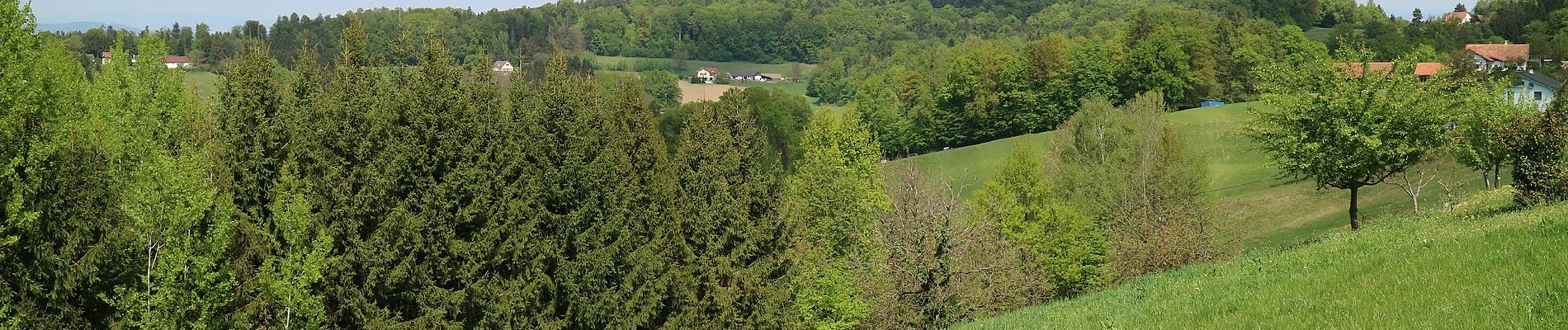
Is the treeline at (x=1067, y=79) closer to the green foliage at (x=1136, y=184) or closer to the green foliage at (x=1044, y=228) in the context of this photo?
the green foliage at (x=1136, y=184)

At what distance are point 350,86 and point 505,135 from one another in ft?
16.1

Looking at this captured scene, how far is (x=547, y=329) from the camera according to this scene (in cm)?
3112

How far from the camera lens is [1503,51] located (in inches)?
4496

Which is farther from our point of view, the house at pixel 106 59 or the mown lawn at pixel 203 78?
the mown lawn at pixel 203 78

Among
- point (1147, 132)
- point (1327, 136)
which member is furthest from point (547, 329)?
point (1147, 132)

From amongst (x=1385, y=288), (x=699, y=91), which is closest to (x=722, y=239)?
(x=1385, y=288)

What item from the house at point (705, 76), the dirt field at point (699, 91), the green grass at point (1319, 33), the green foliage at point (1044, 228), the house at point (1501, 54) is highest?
the green grass at point (1319, 33)

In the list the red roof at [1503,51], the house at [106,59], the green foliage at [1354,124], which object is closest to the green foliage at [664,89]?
the house at [106,59]

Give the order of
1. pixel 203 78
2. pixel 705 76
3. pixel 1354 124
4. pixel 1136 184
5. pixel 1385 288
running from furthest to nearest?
pixel 705 76
pixel 203 78
pixel 1136 184
pixel 1354 124
pixel 1385 288

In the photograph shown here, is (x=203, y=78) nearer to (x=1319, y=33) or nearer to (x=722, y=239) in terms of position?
(x=722, y=239)

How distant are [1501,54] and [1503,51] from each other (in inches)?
50.1

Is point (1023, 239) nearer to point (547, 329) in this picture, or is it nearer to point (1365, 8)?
point (547, 329)

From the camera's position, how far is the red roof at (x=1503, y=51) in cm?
11156

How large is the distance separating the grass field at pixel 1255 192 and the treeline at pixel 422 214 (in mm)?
5641
